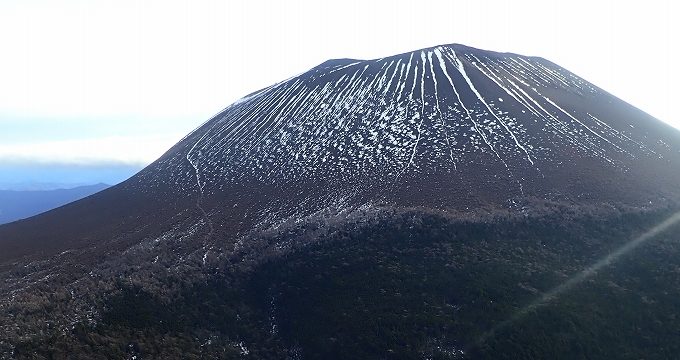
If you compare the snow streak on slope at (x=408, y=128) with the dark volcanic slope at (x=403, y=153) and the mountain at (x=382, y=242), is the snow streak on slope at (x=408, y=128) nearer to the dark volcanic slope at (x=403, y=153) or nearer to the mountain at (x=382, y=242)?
the dark volcanic slope at (x=403, y=153)

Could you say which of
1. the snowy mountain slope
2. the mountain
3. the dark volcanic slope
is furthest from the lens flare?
the snowy mountain slope

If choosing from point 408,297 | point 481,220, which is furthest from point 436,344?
point 481,220

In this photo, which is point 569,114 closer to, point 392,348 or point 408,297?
point 408,297

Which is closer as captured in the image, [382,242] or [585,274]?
[585,274]

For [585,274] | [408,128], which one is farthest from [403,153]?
[585,274]

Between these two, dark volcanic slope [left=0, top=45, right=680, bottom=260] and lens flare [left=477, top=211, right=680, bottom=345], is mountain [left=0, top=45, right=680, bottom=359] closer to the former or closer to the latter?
lens flare [left=477, top=211, right=680, bottom=345]

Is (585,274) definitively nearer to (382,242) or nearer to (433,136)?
(382,242)

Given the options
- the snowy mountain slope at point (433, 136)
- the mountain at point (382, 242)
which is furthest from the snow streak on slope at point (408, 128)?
the mountain at point (382, 242)
